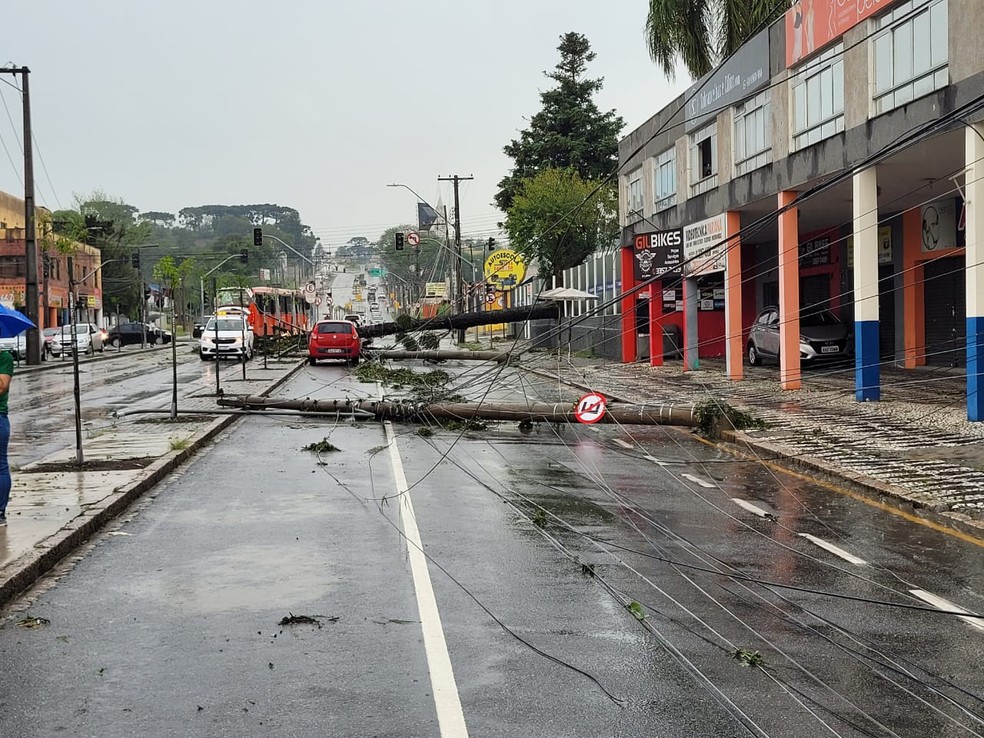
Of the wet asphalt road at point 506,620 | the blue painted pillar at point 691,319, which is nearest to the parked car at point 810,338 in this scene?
the blue painted pillar at point 691,319

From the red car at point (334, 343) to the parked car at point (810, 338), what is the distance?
1574cm

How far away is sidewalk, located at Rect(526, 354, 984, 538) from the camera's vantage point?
38.8 feet

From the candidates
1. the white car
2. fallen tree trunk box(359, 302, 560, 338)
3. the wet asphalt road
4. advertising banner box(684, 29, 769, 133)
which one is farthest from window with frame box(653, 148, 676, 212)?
the wet asphalt road

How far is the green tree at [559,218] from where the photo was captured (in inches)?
2202

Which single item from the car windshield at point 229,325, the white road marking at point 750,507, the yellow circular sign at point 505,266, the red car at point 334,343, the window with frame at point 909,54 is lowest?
the white road marking at point 750,507

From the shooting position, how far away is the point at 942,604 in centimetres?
739

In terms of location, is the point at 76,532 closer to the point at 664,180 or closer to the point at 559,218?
the point at 664,180

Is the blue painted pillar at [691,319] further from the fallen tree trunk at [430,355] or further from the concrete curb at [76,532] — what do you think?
the concrete curb at [76,532]

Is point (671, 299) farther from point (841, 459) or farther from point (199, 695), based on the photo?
point (199, 695)

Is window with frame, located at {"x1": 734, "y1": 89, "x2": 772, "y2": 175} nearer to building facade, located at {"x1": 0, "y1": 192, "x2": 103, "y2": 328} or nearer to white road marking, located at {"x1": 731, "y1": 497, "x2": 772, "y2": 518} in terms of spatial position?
white road marking, located at {"x1": 731, "y1": 497, "x2": 772, "y2": 518}

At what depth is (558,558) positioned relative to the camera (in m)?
8.85

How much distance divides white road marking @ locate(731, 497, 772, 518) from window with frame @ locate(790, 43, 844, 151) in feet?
38.7

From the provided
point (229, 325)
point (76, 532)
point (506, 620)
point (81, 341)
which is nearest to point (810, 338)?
point (76, 532)

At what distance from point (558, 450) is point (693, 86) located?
1482 cm
